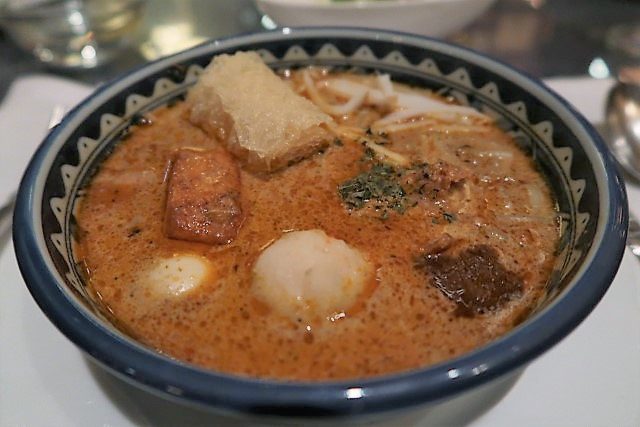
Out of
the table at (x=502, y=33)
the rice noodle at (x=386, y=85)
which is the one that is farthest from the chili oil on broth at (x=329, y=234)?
the table at (x=502, y=33)

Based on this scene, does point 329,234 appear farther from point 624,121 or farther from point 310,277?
point 624,121

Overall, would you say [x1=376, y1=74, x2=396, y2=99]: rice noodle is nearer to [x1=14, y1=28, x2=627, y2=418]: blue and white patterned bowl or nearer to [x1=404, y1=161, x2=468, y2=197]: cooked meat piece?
[x1=14, y1=28, x2=627, y2=418]: blue and white patterned bowl

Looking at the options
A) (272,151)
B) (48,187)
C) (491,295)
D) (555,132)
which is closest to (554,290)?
(491,295)

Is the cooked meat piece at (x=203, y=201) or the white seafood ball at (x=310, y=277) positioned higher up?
the cooked meat piece at (x=203, y=201)

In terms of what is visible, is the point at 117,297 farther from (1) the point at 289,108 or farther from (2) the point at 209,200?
(1) the point at 289,108

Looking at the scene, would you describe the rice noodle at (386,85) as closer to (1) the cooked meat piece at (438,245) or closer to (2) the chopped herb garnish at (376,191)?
(2) the chopped herb garnish at (376,191)

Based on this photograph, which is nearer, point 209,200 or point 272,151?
point 209,200

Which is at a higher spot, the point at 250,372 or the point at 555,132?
the point at 555,132

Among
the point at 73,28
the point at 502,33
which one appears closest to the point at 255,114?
the point at 73,28
